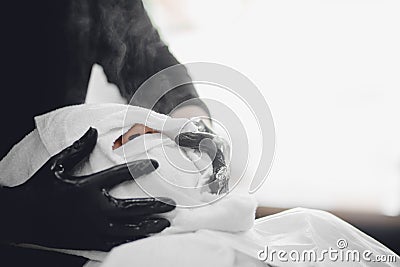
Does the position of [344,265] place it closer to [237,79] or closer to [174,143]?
[174,143]

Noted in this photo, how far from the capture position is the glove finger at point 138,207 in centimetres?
67

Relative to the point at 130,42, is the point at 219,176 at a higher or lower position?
lower

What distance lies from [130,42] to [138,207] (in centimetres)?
58

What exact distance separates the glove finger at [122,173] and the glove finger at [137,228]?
56mm

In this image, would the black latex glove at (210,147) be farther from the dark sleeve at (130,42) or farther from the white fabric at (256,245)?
the dark sleeve at (130,42)

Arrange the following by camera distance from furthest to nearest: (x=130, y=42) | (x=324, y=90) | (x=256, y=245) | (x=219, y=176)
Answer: (x=324, y=90)
(x=130, y=42)
(x=219, y=176)
(x=256, y=245)

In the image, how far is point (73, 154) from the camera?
2.33 ft

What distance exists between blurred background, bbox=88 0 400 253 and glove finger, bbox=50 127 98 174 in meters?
0.64

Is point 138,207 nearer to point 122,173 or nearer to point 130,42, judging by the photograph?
point 122,173

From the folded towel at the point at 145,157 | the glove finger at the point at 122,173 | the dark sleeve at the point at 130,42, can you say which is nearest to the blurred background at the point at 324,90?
the dark sleeve at the point at 130,42

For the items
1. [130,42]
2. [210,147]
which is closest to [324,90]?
[130,42]

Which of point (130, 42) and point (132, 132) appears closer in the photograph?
point (132, 132)

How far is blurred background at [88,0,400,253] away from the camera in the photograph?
1391 millimetres

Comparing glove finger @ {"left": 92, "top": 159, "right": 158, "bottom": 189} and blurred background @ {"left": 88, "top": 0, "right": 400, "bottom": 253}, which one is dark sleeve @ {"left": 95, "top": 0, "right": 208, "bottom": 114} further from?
glove finger @ {"left": 92, "top": 159, "right": 158, "bottom": 189}
